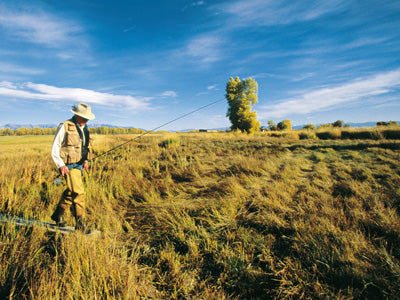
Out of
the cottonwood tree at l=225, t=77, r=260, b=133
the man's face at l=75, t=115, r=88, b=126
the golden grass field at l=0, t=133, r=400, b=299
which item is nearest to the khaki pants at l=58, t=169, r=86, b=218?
the golden grass field at l=0, t=133, r=400, b=299

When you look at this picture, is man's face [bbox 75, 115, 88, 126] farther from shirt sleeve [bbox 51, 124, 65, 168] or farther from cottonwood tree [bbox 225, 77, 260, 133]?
cottonwood tree [bbox 225, 77, 260, 133]

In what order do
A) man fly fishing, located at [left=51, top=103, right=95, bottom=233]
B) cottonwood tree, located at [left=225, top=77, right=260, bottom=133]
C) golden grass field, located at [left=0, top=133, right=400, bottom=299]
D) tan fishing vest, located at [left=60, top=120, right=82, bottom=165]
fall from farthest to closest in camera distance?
cottonwood tree, located at [left=225, top=77, right=260, bottom=133] < tan fishing vest, located at [left=60, top=120, right=82, bottom=165] < man fly fishing, located at [left=51, top=103, right=95, bottom=233] < golden grass field, located at [left=0, top=133, right=400, bottom=299]

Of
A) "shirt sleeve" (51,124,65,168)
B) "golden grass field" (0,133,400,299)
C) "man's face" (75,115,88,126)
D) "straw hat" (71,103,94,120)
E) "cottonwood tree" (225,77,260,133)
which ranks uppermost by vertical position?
"cottonwood tree" (225,77,260,133)

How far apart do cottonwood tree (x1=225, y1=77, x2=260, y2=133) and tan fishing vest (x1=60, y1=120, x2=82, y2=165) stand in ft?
91.6

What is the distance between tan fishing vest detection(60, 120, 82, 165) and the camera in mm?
2930

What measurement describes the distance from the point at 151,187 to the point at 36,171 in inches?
157

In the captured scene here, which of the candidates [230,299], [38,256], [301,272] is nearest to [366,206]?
[301,272]

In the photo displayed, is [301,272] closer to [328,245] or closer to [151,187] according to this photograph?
[328,245]

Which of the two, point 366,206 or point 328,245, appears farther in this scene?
point 366,206

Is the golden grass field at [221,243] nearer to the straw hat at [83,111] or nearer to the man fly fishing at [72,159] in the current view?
the man fly fishing at [72,159]

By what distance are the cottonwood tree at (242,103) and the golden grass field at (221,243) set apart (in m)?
25.5

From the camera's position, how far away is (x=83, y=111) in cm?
310

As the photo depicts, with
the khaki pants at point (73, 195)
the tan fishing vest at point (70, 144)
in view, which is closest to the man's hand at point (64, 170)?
the khaki pants at point (73, 195)

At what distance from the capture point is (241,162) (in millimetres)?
5535
